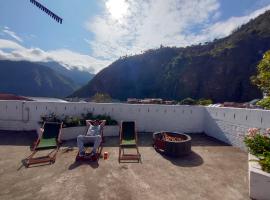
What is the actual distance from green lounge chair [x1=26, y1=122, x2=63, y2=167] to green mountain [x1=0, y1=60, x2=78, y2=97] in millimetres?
114511

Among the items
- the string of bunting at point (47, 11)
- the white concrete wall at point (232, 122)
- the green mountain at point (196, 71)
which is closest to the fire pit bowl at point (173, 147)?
the white concrete wall at point (232, 122)

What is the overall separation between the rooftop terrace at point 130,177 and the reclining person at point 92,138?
0.47 metres

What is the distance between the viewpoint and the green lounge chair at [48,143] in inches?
306

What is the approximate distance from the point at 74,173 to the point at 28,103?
711cm

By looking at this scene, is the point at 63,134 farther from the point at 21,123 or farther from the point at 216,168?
the point at 216,168

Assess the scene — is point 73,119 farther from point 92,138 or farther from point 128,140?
point 128,140

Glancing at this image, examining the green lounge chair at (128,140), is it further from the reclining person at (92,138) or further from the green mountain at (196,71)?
the green mountain at (196,71)

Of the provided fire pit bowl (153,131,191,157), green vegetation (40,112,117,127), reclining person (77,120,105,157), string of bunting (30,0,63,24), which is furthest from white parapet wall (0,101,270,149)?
string of bunting (30,0,63,24)

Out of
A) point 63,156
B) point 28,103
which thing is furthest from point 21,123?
point 63,156

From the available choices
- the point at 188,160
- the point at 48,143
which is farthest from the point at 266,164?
the point at 48,143

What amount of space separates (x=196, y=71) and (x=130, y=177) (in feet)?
192

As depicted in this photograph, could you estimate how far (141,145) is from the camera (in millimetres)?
10078

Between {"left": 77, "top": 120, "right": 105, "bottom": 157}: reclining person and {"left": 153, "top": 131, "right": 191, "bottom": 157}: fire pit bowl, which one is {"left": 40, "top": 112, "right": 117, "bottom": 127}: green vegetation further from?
{"left": 153, "top": 131, "right": 191, "bottom": 157}: fire pit bowl

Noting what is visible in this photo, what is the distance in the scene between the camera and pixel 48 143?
8.67 metres
